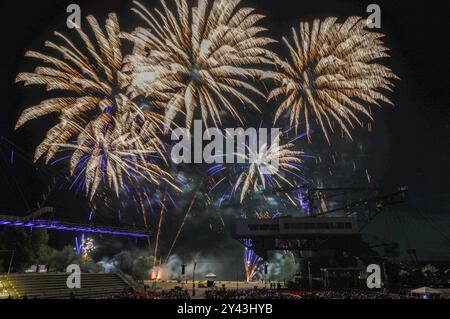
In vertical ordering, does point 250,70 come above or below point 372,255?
above
